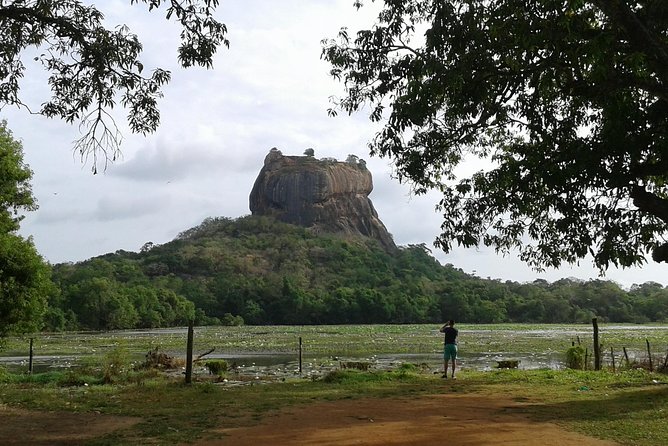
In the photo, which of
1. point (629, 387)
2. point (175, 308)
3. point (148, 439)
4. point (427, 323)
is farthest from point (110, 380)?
point (427, 323)

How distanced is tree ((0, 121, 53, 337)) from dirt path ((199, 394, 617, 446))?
23.3 feet

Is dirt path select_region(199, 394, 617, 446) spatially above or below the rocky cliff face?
below

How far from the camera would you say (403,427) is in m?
9.53

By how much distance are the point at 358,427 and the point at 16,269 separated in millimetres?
9189

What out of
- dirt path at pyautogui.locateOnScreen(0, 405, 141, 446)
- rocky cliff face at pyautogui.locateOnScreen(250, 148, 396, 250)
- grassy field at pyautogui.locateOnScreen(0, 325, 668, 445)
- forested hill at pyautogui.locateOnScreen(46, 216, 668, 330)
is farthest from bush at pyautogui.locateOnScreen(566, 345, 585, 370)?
rocky cliff face at pyautogui.locateOnScreen(250, 148, 396, 250)

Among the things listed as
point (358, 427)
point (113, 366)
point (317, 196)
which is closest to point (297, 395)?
point (358, 427)

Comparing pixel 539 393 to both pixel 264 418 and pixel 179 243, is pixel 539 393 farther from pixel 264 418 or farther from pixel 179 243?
pixel 179 243

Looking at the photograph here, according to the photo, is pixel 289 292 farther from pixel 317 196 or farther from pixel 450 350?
pixel 450 350

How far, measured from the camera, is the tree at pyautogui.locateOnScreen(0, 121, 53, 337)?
550 inches

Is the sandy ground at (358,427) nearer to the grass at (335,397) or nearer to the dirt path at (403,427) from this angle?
the dirt path at (403,427)

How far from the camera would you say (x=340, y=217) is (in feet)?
504

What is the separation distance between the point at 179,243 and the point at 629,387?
12307 centimetres

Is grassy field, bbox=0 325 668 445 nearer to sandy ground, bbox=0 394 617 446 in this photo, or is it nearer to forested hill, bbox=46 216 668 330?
sandy ground, bbox=0 394 617 446

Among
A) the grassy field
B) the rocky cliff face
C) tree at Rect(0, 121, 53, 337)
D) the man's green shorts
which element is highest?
the rocky cliff face
